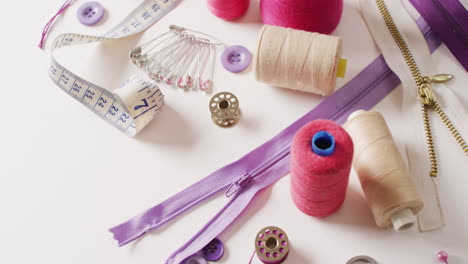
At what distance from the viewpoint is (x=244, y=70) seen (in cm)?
164

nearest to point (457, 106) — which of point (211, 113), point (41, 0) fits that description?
point (211, 113)

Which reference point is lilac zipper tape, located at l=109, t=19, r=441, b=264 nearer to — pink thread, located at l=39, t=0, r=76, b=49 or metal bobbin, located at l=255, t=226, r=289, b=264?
metal bobbin, located at l=255, t=226, r=289, b=264

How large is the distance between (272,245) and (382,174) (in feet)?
1.13

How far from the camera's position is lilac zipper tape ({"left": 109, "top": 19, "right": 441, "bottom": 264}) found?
141cm

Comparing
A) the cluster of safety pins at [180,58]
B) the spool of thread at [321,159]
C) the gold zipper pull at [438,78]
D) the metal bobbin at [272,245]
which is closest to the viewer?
the spool of thread at [321,159]

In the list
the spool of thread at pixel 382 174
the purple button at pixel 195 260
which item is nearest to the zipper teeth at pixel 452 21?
the spool of thread at pixel 382 174

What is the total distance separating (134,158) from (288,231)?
511mm

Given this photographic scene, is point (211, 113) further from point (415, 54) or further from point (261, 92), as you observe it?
point (415, 54)

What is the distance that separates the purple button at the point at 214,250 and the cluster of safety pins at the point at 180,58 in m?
0.50

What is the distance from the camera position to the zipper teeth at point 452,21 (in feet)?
5.11

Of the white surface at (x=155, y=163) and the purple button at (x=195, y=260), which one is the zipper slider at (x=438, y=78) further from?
the purple button at (x=195, y=260)

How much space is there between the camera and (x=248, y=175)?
1.46 m

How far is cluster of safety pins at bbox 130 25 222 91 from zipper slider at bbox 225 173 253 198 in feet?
1.09

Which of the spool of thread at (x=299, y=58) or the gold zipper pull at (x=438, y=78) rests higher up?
the gold zipper pull at (x=438, y=78)
